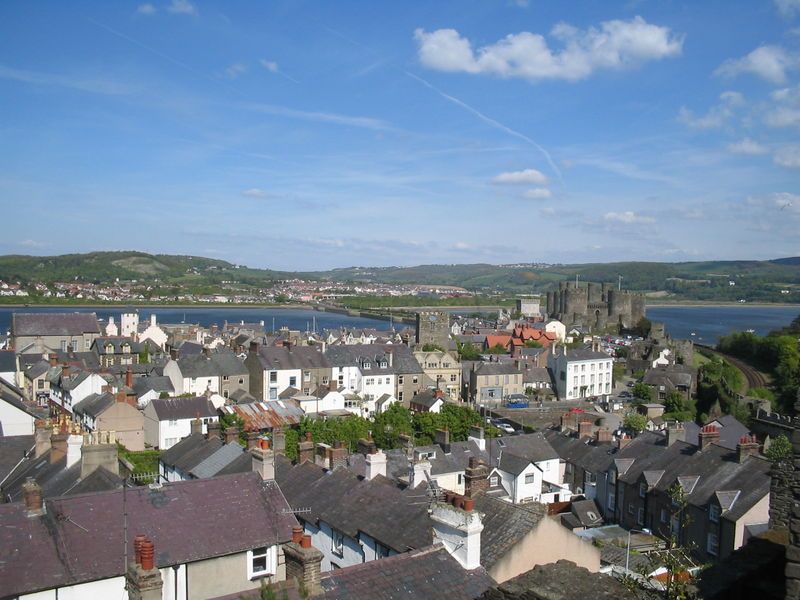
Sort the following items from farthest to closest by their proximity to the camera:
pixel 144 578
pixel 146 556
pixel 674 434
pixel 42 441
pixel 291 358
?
pixel 291 358 → pixel 674 434 → pixel 42 441 → pixel 146 556 → pixel 144 578

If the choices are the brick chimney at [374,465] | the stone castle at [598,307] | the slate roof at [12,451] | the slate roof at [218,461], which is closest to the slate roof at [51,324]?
the slate roof at [12,451]

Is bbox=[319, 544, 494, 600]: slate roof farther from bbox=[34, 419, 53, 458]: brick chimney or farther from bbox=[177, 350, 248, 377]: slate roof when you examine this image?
bbox=[177, 350, 248, 377]: slate roof

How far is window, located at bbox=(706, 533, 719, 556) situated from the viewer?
65.5 ft

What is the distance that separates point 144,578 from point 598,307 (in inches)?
4029

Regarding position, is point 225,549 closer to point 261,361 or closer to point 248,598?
point 248,598

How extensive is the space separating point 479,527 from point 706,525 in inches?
551

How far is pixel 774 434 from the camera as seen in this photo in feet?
126

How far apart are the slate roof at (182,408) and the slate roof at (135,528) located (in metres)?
23.2

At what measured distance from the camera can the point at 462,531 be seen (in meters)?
9.48

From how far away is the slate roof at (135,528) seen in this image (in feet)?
32.3

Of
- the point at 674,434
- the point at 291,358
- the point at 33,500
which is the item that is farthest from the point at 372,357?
the point at 33,500

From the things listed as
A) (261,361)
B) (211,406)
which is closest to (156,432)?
(211,406)

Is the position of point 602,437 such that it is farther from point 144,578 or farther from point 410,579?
point 144,578

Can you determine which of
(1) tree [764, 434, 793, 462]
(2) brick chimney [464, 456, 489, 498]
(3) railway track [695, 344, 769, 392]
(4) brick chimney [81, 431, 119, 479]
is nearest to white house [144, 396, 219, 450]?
(4) brick chimney [81, 431, 119, 479]
